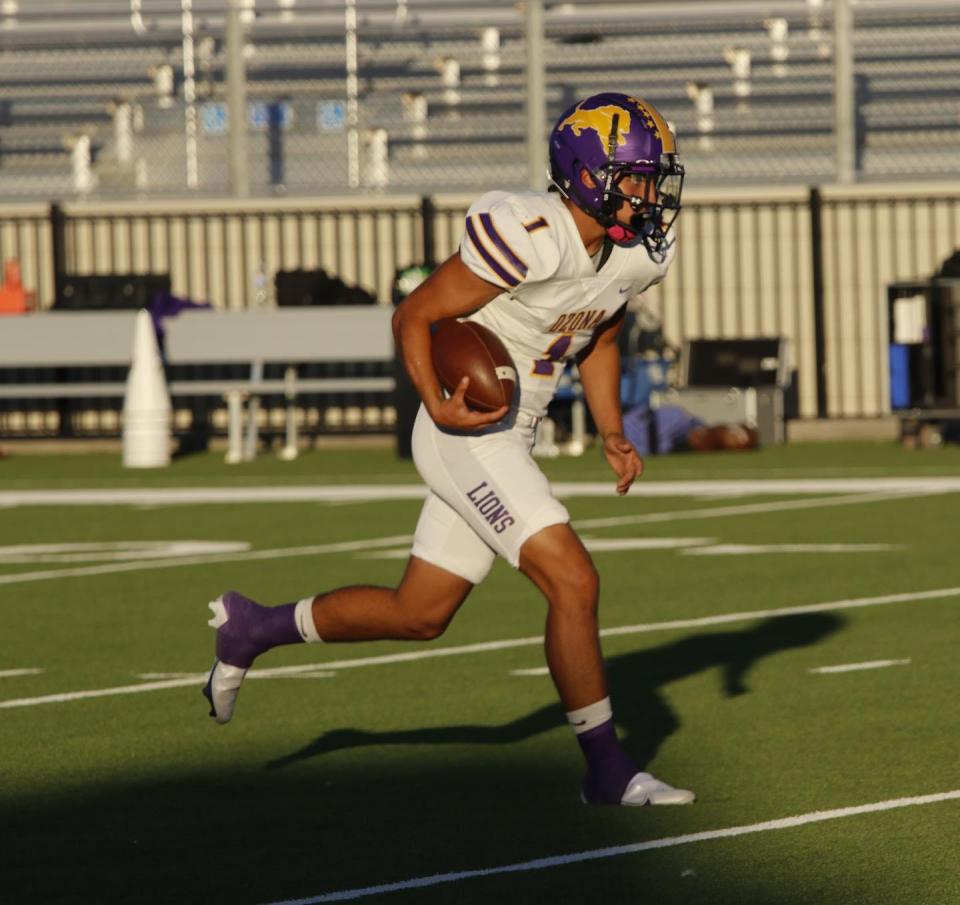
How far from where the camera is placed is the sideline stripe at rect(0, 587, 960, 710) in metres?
8.00

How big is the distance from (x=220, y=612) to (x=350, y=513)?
8.40 metres

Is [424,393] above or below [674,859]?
above

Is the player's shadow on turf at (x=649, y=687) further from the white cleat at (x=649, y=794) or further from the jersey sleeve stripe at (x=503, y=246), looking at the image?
the jersey sleeve stripe at (x=503, y=246)

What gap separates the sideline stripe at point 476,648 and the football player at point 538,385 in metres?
1.78

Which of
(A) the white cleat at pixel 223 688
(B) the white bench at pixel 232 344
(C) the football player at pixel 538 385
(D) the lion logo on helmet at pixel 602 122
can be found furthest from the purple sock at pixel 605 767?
(B) the white bench at pixel 232 344

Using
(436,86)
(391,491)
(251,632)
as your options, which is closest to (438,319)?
(251,632)

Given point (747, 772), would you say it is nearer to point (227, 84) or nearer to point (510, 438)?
point (510, 438)

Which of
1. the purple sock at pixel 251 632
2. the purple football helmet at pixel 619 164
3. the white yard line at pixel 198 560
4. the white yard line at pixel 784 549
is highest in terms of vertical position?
the purple football helmet at pixel 619 164

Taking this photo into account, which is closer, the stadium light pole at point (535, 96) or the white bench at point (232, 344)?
the white bench at point (232, 344)

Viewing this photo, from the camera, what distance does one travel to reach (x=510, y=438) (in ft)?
20.3

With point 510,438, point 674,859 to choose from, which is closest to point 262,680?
point 510,438

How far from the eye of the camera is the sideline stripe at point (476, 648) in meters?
8.00

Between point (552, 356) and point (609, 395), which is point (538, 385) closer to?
point (552, 356)

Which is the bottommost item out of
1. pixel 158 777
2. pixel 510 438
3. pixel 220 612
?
pixel 158 777
